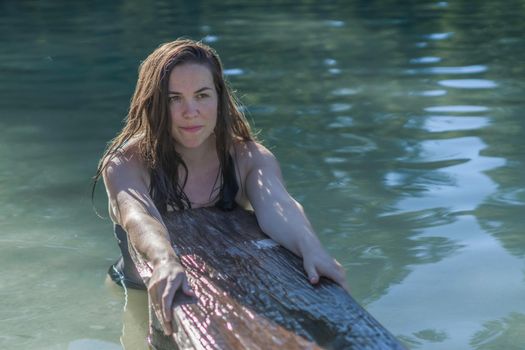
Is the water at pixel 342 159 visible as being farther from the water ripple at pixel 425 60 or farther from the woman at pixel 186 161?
the woman at pixel 186 161

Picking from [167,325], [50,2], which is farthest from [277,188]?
[50,2]

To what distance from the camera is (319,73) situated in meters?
8.35

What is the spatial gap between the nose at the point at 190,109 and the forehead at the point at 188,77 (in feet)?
0.19

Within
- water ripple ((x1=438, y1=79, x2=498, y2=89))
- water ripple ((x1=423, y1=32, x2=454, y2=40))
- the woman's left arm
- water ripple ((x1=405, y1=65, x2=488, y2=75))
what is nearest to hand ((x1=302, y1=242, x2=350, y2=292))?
the woman's left arm

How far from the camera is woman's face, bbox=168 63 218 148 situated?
11.5 feet

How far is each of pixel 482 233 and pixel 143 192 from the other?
1788mm

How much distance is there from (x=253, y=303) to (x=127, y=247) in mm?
1121

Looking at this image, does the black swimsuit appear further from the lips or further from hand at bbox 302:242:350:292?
hand at bbox 302:242:350:292

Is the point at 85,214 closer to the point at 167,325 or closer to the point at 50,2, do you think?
the point at 167,325

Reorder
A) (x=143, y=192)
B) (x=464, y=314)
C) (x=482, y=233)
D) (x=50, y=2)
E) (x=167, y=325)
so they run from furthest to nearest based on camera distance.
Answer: (x=50, y=2), (x=482, y=233), (x=464, y=314), (x=143, y=192), (x=167, y=325)

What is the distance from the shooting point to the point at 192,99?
139 inches

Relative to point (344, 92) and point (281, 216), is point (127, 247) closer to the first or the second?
point (281, 216)

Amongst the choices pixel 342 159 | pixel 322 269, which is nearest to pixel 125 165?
pixel 322 269

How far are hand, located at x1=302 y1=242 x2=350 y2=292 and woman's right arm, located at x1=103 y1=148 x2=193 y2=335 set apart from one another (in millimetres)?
390
